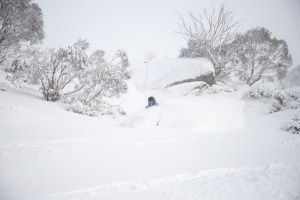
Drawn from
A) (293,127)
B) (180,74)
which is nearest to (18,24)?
(180,74)

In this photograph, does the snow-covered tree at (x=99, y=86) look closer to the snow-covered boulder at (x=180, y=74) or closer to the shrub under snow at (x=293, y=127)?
the snow-covered boulder at (x=180, y=74)

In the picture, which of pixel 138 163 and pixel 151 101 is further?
pixel 151 101

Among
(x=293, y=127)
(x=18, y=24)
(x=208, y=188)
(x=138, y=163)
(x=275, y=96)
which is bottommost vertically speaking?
(x=138, y=163)

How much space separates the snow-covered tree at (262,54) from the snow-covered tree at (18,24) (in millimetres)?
18337

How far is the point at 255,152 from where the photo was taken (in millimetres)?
4410

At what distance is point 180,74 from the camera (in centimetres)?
1541

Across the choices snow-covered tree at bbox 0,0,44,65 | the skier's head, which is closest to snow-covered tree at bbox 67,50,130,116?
the skier's head

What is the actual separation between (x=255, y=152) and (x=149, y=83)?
1203 cm

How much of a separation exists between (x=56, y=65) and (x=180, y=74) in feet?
28.8

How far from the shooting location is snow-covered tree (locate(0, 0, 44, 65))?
485 inches

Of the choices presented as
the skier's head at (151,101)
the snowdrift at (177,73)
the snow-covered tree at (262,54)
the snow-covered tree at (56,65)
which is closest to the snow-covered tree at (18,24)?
the snow-covered tree at (56,65)

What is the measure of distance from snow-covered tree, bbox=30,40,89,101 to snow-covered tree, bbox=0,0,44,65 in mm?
3122

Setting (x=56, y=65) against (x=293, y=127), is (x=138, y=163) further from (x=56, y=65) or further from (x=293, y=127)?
(x=56, y=65)

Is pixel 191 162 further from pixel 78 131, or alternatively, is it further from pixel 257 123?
pixel 257 123
